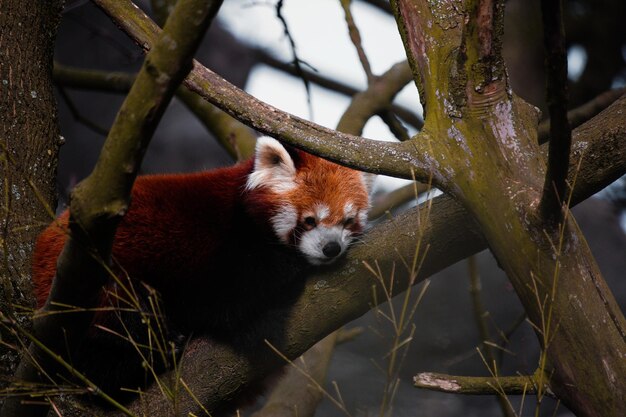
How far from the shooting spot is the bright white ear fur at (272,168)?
2.41 m

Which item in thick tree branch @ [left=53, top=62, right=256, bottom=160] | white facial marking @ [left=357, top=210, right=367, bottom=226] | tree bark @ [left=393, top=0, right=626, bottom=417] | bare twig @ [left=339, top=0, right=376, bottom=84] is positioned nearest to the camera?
tree bark @ [left=393, top=0, right=626, bottom=417]

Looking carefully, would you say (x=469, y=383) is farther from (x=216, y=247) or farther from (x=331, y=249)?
(x=216, y=247)

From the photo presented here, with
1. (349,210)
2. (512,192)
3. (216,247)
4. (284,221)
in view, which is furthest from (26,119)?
(512,192)

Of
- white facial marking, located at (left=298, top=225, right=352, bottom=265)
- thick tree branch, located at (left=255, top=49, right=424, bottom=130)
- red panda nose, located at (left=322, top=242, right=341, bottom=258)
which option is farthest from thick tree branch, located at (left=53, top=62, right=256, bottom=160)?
red panda nose, located at (left=322, top=242, right=341, bottom=258)

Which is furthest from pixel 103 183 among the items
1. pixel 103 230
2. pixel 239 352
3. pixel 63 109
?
pixel 63 109

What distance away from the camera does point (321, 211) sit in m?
2.39

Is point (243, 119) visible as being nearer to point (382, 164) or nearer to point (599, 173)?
point (382, 164)

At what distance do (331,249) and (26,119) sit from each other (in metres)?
1.03

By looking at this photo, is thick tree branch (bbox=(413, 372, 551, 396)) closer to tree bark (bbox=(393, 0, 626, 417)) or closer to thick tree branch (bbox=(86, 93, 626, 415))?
tree bark (bbox=(393, 0, 626, 417))

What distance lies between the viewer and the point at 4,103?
6.97 ft

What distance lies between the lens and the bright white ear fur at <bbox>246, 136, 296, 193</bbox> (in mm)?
2412

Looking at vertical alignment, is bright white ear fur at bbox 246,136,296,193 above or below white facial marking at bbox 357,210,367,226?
above

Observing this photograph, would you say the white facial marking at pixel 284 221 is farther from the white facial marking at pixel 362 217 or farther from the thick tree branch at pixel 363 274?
the thick tree branch at pixel 363 274

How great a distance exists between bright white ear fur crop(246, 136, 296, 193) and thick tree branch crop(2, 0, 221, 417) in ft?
3.31
